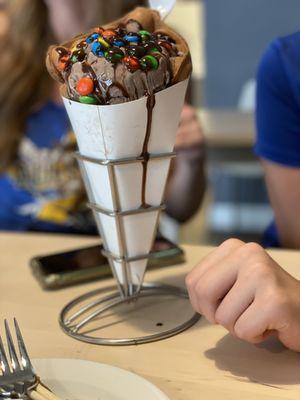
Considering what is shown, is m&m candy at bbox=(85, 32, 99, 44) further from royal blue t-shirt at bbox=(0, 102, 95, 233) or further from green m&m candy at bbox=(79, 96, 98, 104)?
royal blue t-shirt at bbox=(0, 102, 95, 233)

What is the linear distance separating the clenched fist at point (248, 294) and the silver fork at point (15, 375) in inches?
6.8

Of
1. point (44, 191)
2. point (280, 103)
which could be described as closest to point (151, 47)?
point (280, 103)

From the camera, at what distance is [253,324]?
1.84ft

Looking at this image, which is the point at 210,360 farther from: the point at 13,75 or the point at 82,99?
the point at 13,75

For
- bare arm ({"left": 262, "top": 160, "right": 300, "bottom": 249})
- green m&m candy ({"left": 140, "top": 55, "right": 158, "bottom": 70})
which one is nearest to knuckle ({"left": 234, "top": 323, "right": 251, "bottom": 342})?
green m&m candy ({"left": 140, "top": 55, "right": 158, "bottom": 70})

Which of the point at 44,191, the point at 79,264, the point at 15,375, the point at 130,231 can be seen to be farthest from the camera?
the point at 44,191

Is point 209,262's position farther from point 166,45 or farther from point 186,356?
point 166,45

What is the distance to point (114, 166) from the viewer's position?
612 mm

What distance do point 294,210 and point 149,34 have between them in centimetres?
51

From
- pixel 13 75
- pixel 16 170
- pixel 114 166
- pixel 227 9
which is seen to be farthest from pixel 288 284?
pixel 227 9

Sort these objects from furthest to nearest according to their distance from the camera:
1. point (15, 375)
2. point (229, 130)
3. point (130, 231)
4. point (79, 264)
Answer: point (229, 130)
point (79, 264)
point (130, 231)
point (15, 375)

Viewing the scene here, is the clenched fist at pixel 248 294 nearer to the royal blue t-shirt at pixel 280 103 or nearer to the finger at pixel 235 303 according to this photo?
the finger at pixel 235 303

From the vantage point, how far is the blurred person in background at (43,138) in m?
1.31

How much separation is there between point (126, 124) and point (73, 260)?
12.1 inches
